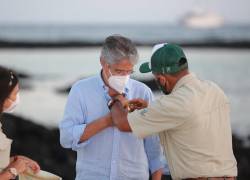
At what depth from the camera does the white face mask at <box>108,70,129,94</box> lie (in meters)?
5.04

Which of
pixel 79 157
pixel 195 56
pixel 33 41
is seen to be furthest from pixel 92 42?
pixel 79 157

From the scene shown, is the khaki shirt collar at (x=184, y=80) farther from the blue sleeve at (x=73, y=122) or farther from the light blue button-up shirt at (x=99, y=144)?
the blue sleeve at (x=73, y=122)

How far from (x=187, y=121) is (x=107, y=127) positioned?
2.16 ft

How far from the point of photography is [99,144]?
5168mm

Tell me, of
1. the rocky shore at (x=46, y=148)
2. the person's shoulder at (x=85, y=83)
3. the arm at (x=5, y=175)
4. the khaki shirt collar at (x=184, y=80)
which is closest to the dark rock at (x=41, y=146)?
the rocky shore at (x=46, y=148)

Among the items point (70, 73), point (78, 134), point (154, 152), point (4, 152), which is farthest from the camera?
point (70, 73)

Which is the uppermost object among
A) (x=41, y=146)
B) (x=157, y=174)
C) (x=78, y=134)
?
(x=78, y=134)

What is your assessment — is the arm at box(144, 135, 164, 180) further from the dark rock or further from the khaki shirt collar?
the dark rock

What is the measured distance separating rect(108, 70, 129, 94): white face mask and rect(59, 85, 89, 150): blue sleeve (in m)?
0.26

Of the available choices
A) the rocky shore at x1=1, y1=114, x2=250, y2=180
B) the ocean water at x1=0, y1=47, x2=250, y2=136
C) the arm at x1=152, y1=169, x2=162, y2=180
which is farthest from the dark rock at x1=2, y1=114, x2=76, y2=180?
the arm at x1=152, y1=169, x2=162, y2=180

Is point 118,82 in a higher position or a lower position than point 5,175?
higher

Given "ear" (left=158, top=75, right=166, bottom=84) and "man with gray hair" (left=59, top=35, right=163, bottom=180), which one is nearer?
"ear" (left=158, top=75, right=166, bottom=84)

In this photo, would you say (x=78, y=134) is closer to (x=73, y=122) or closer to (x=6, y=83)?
(x=73, y=122)

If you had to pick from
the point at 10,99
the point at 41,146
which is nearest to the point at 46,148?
the point at 41,146
